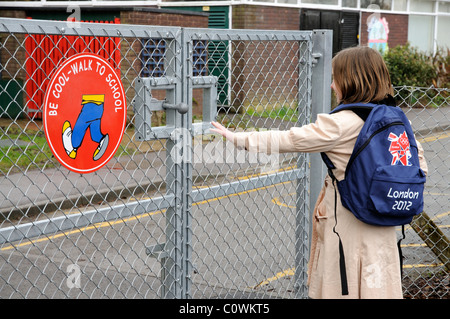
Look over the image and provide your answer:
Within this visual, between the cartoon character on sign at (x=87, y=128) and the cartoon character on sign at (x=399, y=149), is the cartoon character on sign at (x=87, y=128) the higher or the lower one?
the higher one

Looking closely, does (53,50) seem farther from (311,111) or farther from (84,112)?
(84,112)

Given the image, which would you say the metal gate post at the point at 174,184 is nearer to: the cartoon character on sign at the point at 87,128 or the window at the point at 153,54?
the window at the point at 153,54

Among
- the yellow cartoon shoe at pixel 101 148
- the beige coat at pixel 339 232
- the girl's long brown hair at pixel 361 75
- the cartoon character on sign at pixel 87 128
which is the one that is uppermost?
the girl's long brown hair at pixel 361 75

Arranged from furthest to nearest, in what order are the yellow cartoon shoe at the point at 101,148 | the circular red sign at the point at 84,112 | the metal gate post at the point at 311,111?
the metal gate post at the point at 311,111
the yellow cartoon shoe at the point at 101,148
the circular red sign at the point at 84,112

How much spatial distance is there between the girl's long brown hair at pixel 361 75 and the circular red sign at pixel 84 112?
3.46 feet

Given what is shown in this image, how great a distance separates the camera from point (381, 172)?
313cm

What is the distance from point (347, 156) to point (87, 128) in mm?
1218

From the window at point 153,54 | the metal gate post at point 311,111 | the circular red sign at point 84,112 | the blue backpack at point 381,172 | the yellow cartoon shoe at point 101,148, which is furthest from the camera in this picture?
the metal gate post at point 311,111

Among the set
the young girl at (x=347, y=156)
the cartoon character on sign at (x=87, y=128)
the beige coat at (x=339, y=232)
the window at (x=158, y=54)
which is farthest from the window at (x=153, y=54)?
the beige coat at (x=339, y=232)

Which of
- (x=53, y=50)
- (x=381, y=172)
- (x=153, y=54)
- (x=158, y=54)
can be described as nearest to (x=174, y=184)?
(x=381, y=172)

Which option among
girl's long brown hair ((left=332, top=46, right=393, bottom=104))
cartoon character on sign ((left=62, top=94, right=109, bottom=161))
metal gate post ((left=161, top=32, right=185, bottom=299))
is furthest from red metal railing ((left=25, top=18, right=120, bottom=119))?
girl's long brown hair ((left=332, top=46, right=393, bottom=104))

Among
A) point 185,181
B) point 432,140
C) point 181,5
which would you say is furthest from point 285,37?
point 181,5

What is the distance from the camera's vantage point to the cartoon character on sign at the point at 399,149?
317cm
